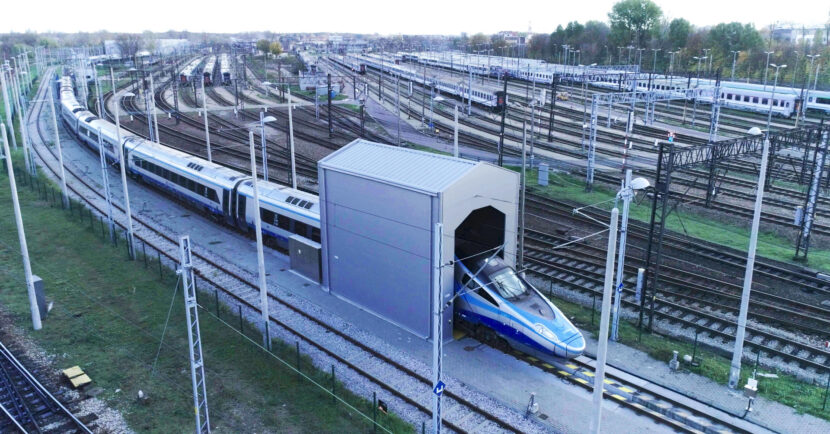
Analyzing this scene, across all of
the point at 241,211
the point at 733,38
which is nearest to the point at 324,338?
the point at 241,211

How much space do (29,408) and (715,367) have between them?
20525 mm

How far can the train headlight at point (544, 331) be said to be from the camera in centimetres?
1900

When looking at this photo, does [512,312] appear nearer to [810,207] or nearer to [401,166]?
[401,166]

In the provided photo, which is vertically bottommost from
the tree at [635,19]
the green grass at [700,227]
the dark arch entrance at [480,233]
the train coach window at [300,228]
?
→ the green grass at [700,227]

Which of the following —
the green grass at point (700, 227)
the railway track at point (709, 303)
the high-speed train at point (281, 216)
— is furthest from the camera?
the green grass at point (700, 227)

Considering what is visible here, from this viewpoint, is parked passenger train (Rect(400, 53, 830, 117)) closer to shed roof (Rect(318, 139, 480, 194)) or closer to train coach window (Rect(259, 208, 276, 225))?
train coach window (Rect(259, 208, 276, 225))

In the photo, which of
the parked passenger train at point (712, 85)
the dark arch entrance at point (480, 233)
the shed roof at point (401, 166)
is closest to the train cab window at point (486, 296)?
the dark arch entrance at point (480, 233)

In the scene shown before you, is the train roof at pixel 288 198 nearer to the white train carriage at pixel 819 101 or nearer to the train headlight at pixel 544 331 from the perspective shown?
the train headlight at pixel 544 331

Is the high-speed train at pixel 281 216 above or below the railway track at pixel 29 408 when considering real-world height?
above

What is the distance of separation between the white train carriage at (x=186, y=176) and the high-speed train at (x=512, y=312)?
16.5 meters

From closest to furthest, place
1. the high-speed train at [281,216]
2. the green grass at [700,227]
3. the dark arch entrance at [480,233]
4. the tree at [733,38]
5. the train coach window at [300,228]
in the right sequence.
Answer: the high-speed train at [281,216] → the dark arch entrance at [480,233] → the train coach window at [300,228] → the green grass at [700,227] → the tree at [733,38]

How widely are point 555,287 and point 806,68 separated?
80603 millimetres

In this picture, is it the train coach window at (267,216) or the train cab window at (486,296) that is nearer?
the train cab window at (486,296)

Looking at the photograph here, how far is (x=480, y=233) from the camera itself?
2400 centimetres
